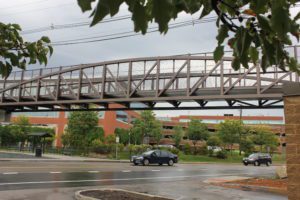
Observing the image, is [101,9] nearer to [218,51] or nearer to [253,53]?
[218,51]

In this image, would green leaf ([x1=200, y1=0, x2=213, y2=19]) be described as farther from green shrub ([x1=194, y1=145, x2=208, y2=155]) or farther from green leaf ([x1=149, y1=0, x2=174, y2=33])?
green shrub ([x1=194, y1=145, x2=208, y2=155])

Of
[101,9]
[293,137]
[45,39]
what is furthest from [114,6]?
[293,137]

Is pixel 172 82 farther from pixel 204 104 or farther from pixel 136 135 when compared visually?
pixel 136 135

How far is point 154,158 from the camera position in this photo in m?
37.2

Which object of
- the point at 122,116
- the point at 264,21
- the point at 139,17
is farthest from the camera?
the point at 122,116

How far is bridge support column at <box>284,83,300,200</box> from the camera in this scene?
730cm

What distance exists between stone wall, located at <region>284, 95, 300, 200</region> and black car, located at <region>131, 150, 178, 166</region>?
2954 cm

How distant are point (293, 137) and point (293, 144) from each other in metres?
0.14

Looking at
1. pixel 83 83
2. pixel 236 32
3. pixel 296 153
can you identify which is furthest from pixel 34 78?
pixel 236 32

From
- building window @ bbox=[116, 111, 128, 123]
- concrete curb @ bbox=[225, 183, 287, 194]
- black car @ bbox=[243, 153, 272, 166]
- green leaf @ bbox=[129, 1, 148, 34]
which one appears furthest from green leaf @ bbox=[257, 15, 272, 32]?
building window @ bbox=[116, 111, 128, 123]

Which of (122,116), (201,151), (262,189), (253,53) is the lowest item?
(262,189)

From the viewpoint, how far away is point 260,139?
85.2m

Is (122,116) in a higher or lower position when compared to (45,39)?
higher

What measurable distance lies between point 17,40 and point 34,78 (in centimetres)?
4404
